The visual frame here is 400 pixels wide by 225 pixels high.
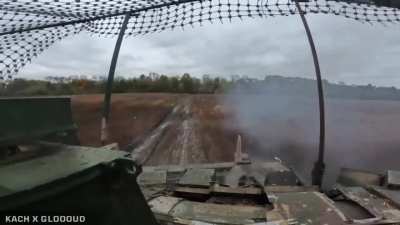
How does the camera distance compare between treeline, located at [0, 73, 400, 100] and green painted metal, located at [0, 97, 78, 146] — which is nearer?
green painted metal, located at [0, 97, 78, 146]

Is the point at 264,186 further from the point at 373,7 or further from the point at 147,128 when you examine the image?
the point at 147,128

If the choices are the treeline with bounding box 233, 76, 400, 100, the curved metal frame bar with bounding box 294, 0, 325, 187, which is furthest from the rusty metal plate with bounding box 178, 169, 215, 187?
the treeline with bounding box 233, 76, 400, 100

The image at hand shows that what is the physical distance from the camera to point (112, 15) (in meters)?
3.73

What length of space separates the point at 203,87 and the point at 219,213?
18.6m

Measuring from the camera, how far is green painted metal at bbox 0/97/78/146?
153 cm

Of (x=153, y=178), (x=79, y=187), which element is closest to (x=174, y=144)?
(x=153, y=178)

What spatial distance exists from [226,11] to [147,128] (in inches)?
382

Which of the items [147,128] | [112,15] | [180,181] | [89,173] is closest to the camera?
[89,173]

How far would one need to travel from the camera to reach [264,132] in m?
11.0

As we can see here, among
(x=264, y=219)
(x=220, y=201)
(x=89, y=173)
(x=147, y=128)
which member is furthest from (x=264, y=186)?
(x=147, y=128)

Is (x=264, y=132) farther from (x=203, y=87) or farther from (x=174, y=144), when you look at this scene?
(x=203, y=87)

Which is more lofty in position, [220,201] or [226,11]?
[226,11]

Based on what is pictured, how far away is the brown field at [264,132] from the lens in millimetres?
9031

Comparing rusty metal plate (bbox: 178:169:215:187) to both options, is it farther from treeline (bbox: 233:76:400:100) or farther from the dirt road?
treeline (bbox: 233:76:400:100)
